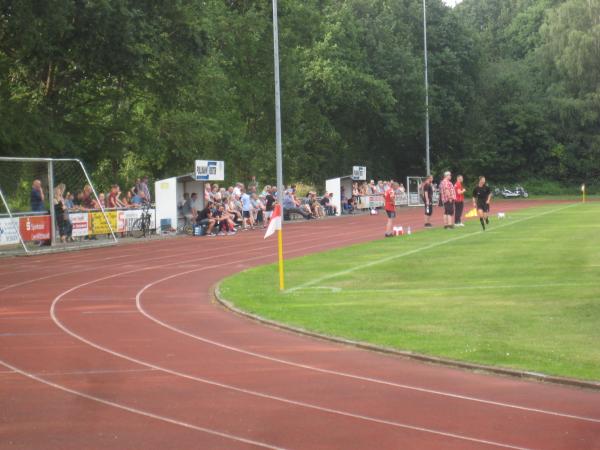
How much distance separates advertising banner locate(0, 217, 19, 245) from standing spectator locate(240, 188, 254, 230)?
13084 millimetres

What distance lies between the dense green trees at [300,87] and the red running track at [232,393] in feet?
59.6

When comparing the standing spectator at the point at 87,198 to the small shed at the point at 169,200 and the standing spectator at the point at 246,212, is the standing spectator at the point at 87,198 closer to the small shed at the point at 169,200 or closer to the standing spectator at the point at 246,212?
the small shed at the point at 169,200

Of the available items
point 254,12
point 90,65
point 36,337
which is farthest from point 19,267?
point 254,12

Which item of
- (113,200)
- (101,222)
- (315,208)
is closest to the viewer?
(101,222)

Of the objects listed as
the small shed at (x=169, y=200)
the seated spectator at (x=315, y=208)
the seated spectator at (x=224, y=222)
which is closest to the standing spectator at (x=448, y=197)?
the seated spectator at (x=224, y=222)

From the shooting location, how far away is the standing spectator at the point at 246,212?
3962cm

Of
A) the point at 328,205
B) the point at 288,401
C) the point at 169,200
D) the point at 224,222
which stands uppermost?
the point at 169,200

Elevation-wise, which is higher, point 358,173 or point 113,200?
point 358,173

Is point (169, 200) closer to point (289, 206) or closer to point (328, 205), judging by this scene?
point (289, 206)

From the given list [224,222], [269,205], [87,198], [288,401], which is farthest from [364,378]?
[269,205]

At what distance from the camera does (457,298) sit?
633 inches

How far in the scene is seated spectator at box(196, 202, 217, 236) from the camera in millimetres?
36125

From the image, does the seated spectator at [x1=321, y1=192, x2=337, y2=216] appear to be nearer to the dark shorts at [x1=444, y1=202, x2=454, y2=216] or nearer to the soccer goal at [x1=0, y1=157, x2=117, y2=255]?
the dark shorts at [x1=444, y1=202, x2=454, y2=216]

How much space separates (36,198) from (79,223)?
250cm
